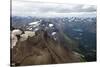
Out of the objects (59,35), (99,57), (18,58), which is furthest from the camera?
(99,57)

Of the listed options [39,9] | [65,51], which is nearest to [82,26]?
[65,51]

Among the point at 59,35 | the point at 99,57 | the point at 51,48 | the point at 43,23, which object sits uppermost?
the point at 43,23

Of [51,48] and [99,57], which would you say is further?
[99,57]

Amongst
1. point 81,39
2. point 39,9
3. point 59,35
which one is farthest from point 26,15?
point 81,39

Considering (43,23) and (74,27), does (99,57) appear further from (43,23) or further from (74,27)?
(43,23)

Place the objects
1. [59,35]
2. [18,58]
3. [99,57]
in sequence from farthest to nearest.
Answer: [99,57] < [59,35] < [18,58]

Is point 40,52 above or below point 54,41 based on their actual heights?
below

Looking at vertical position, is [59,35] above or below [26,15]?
below
